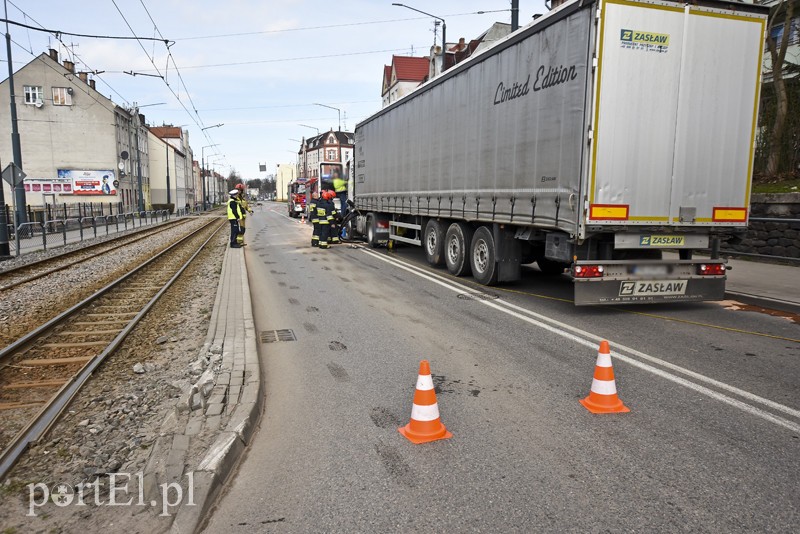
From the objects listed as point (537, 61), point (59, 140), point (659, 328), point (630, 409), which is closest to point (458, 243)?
point (537, 61)

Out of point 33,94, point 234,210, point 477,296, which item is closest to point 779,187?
point 477,296

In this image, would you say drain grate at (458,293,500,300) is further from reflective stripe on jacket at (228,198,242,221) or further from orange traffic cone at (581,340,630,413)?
reflective stripe on jacket at (228,198,242,221)

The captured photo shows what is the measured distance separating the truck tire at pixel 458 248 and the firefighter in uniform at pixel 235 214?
8209 millimetres

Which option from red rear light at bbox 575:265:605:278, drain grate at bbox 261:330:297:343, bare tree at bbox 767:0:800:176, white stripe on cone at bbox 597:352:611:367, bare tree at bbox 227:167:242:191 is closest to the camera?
white stripe on cone at bbox 597:352:611:367

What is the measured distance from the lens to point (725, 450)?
354 centimetres

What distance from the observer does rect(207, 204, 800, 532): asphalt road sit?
9.50ft

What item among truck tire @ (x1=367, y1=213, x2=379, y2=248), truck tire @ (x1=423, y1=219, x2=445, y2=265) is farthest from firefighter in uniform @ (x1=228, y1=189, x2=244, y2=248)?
truck tire @ (x1=423, y1=219, x2=445, y2=265)

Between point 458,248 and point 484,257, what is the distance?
118 cm

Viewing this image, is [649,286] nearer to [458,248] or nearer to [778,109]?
[458,248]

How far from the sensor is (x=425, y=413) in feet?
12.4

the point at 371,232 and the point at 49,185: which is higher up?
the point at 49,185

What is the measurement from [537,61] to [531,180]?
171cm

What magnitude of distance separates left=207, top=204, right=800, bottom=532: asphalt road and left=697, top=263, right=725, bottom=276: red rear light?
1.93ft

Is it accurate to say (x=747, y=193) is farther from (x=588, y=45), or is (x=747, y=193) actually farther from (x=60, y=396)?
(x=60, y=396)
